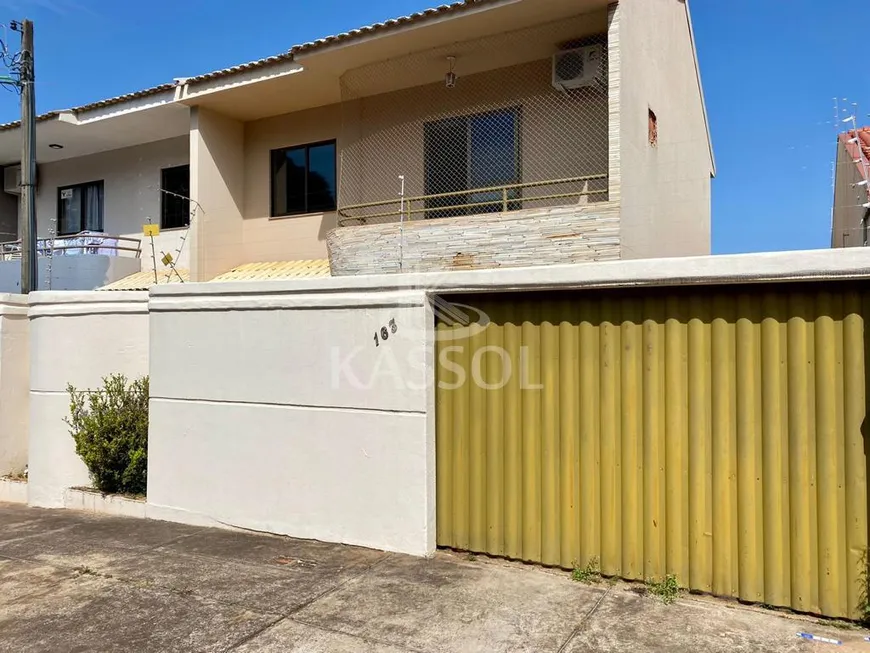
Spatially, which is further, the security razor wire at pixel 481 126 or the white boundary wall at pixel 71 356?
the security razor wire at pixel 481 126

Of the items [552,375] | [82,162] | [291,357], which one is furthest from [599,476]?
[82,162]

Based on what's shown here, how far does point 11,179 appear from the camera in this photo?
1703 centimetres

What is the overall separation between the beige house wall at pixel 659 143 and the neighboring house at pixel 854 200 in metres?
1.85

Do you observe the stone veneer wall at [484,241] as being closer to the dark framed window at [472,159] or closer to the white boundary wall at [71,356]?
Result: the dark framed window at [472,159]

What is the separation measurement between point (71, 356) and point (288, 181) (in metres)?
6.72

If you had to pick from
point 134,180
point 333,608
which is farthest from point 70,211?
point 333,608

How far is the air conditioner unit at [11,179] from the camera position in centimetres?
1697

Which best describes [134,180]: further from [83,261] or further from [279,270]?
[279,270]

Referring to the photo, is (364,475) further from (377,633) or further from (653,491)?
(653,491)

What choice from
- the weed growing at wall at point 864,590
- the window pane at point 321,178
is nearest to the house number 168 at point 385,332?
the weed growing at wall at point 864,590

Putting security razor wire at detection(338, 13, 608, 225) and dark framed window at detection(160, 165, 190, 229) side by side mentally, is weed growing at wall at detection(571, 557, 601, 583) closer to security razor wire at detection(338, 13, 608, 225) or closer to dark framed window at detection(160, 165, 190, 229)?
security razor wire at detection(338, 13, 608, 225)

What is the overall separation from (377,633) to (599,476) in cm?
193

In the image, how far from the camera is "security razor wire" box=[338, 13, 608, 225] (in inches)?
372

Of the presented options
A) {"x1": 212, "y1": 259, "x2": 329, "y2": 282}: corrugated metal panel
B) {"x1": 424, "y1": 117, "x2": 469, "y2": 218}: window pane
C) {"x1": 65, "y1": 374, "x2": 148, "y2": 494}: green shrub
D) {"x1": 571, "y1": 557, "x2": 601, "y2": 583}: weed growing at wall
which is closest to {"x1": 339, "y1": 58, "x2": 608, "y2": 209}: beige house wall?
{"x1": 424, "y1": 117, "x2": 469, "y2": 218}: window pane
